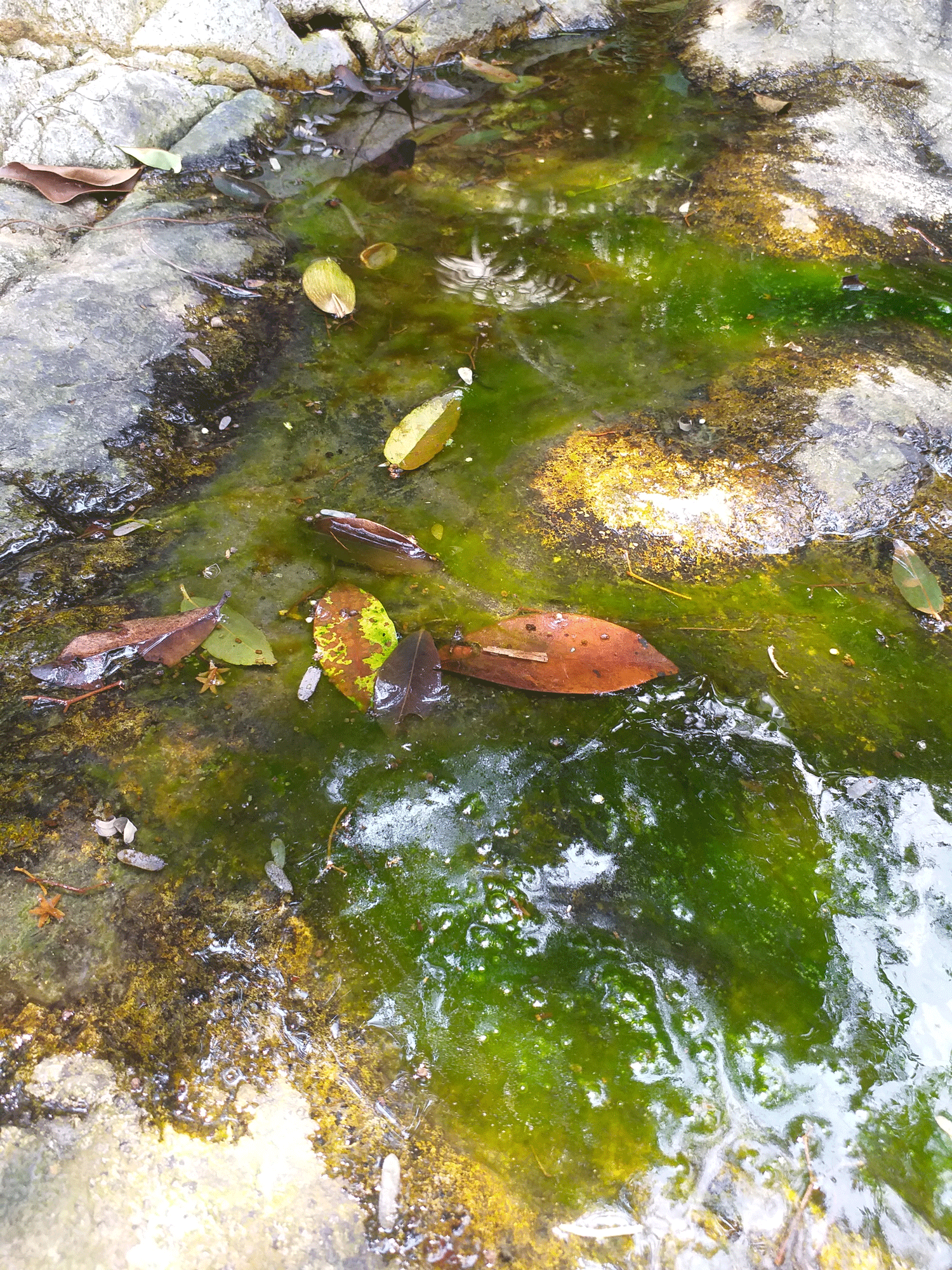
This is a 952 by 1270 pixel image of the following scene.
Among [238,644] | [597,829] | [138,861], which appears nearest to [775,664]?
[597,829]

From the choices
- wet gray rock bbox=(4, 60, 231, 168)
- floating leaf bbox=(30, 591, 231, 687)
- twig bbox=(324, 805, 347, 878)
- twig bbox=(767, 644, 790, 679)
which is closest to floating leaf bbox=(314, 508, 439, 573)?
floating leaf bbox=(30, 591, 231, 687)

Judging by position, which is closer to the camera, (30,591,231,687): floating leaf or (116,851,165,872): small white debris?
(116,851,165,872): small white debris

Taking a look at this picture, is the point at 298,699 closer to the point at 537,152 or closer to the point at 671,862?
the point at 671,862

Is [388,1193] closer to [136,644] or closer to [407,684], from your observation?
[407,684]

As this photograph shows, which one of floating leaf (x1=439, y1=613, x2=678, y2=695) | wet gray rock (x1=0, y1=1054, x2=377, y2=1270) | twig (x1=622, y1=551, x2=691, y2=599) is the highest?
twig (x1=622, y1=551, x2=691, y2=599)

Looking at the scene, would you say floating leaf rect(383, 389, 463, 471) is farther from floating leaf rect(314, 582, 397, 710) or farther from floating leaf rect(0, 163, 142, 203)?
floating leaf rect(0, 163, 142, 203)
